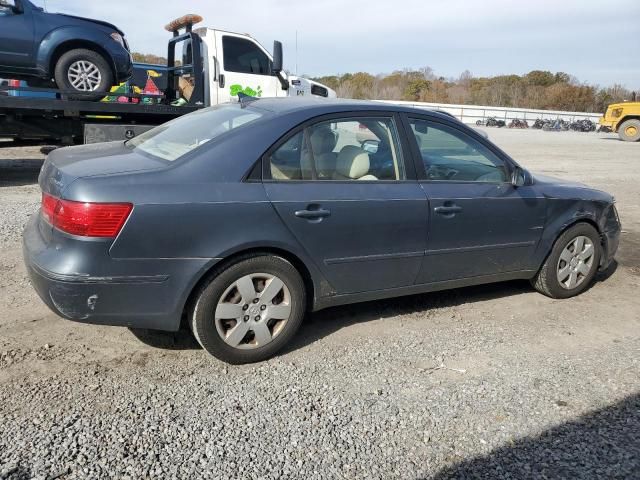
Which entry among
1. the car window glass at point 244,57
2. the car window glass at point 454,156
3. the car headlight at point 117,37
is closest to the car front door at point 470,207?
the car window glass at point 454,156

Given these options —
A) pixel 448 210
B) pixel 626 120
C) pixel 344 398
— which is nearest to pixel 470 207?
pixel 448 210

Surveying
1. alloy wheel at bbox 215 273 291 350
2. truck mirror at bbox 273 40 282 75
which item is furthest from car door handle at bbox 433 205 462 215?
truck mirror at bbox 273 40 282 75

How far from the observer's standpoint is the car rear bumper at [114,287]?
2770 millimetres

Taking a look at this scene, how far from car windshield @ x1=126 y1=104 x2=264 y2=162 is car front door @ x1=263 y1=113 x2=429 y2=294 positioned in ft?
1.42

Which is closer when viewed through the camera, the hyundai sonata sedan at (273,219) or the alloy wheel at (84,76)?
the hyundai sonata sedan at (273,219)

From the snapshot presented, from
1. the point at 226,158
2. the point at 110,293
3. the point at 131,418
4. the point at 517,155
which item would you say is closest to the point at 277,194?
the point at 226,158

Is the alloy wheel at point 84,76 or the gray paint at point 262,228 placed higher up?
the alloy wheel at point 84,76

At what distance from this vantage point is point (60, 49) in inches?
313

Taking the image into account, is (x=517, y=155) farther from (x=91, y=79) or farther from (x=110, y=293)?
(x=110, y=293)

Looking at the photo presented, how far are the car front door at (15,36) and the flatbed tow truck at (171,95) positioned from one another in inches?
16.5

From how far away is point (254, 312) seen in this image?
3174mm

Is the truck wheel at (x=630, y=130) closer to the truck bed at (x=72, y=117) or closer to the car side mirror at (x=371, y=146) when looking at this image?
the truck bed at (x=72, y=117)

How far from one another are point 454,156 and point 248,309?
2.00 m

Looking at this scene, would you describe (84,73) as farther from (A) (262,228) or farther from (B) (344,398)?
(B) (344,398)
